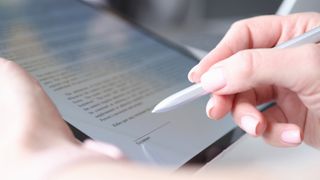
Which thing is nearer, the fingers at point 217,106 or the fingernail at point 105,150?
the fingernail at point 105,150

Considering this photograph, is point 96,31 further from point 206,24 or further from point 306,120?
point 306,120

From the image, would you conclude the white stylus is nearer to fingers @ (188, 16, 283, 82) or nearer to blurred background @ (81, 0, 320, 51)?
fingers @ (188, 16, 283, 82)

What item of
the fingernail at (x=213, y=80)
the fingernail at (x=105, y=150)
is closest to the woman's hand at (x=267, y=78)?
the fingernail at (x=213, y=80)

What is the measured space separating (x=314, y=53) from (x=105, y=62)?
Result: 217mm

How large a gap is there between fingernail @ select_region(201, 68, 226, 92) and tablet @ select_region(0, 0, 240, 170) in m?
0.07

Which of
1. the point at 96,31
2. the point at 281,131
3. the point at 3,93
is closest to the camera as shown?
the point at 3,93

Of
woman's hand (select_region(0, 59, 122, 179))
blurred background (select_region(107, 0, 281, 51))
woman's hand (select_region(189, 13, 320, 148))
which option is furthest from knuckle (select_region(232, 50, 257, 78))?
blurred background (select_region(107, 0, 281, 51))

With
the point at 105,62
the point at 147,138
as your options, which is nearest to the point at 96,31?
the point at 105,62

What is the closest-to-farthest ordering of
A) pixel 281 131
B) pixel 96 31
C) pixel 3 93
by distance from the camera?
pixel 3 93, pixel 281 131, pixel 96 31

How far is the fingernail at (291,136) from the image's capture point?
370 millimetres

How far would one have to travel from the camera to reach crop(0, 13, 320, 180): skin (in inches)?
8.0

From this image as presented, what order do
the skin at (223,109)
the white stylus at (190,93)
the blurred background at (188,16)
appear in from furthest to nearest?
the blurred background at (188,16)
the white stylus at (190,93)
the skin at (223,109)

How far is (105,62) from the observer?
0.47 metres

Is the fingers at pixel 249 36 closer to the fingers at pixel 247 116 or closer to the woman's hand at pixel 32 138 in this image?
the fingers at pixel 247 116
